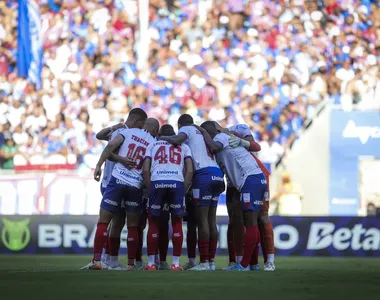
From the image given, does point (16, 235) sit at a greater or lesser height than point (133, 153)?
lesser

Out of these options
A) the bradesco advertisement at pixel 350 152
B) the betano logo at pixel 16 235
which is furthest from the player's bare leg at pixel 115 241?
the bradesco advertisement at pixel 350 152

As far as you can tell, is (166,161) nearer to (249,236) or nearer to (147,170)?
(147,170)

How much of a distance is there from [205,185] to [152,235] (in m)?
0.98

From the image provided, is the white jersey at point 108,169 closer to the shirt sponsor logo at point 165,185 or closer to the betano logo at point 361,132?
the shirt sponsor logo at point 165,185

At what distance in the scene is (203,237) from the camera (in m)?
11.8

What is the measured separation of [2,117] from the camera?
79.9ft

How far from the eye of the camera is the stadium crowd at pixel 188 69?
2373cm

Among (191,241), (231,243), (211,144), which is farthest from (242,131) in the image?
(191,241)

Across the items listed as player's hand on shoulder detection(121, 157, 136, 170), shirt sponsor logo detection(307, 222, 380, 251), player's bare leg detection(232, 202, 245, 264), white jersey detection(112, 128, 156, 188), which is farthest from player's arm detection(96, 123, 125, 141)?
shirt sponsor logo detection(307, 222, 380, 251)

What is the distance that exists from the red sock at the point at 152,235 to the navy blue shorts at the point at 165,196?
0.45ft

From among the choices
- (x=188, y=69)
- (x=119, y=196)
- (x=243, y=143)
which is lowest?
(x=119, y=196)

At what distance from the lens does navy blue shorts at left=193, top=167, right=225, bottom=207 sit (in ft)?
38.8

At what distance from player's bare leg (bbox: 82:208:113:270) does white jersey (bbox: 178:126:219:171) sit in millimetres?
1343

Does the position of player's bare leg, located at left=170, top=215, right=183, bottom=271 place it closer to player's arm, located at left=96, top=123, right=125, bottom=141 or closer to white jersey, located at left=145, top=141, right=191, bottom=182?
white jersey, located at left=145, top=141, right=191, bottom=182
